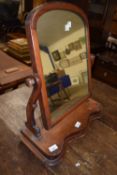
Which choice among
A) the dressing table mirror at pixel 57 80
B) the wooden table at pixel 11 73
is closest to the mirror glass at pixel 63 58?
the dressing table mirror at pixel 57 80

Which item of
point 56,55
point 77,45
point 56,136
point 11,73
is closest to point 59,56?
point 56,55

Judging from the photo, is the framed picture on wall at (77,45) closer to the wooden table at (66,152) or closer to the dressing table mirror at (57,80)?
the dressing table mirror at (57,80)

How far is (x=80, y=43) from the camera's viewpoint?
781 millimetres

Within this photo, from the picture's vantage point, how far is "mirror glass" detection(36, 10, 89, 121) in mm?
601

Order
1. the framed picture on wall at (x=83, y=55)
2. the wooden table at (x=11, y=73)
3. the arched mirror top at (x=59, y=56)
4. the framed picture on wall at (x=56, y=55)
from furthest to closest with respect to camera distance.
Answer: the wooden table at (x=11, y=73) → the framed picture on wall at (x=83, y=55) → the framed picture on wall at (x=56, y=55) → the arched mirror top at (x=59, y=56)

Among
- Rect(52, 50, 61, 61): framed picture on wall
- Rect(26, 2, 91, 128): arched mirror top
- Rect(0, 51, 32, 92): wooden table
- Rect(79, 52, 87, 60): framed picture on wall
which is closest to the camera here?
Rect(26, 2, 91, 128): arched mirror top

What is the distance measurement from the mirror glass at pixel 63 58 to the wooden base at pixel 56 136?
0.04 m

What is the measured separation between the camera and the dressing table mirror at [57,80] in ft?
1.83

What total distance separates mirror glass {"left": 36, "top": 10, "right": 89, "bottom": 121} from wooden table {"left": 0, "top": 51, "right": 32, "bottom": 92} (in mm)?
666

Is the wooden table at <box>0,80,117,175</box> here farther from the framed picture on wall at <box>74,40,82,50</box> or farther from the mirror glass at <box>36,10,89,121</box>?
the framed picture on wall at <box>74,40,82,50</box>

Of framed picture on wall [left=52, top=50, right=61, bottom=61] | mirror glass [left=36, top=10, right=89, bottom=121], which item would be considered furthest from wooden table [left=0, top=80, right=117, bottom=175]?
framed picture on wall [left=52, top=50, right=61, bottom=61]

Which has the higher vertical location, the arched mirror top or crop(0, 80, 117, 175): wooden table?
the arched mirror top

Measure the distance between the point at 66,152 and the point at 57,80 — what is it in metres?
0.24

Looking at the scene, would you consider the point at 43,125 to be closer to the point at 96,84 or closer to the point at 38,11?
the point at 38,11
